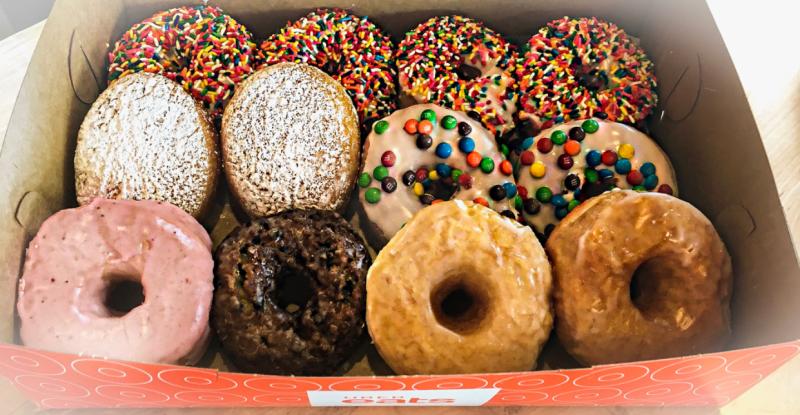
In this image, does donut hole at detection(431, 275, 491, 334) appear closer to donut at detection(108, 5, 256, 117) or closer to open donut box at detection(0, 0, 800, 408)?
open donut box at detection(0, 0, 800, 408)

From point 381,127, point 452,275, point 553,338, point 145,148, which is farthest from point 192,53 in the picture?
point 553,338

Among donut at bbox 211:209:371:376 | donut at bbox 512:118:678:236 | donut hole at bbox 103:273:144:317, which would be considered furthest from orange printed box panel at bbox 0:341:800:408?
donut at bbox 512:118:678:236

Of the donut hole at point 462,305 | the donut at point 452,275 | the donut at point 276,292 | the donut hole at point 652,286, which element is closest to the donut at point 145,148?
the donut at point 276,292

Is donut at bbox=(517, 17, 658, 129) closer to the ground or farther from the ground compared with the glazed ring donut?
farther from the ground

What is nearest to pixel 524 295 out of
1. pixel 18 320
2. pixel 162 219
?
pixel 162 219

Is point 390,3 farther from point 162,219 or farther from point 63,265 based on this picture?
point 63,265

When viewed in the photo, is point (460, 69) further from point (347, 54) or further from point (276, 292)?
point (276, 292)

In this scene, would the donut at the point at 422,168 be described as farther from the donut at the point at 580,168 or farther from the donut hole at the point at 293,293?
the donut hole at the point at 293,293
